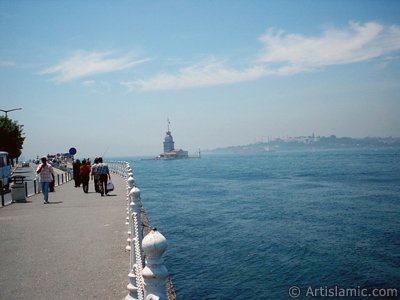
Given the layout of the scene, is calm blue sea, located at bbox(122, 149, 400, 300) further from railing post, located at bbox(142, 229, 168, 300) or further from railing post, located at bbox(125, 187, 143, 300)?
railing post, located at bbox(142, 229, 168, 300)

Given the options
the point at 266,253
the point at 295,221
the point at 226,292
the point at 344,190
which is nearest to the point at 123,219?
the point at 226,292

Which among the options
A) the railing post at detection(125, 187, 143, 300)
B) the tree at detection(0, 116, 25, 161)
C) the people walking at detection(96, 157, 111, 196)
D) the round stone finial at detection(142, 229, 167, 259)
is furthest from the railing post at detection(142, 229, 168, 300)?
the tree at detection(0, 116, 25, 161)

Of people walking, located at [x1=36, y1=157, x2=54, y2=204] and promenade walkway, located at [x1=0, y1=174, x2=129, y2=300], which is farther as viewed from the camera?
people walking, located at [x1=36, y1=157, x2=54, y2=204]

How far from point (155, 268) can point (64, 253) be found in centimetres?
540

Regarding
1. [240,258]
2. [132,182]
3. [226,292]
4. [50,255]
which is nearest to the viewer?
[50,255]

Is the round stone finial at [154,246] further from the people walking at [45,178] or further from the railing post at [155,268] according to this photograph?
the people walking at [45,178]

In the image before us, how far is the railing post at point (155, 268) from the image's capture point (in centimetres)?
278

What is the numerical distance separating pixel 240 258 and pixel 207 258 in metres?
1.46

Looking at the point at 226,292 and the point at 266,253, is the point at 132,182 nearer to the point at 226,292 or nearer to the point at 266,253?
the point at 226,292

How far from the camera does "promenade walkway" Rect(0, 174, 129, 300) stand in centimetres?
550

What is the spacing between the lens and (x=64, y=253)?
7.48 metres

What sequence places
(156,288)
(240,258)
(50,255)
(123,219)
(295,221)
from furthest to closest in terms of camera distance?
1. (295,221)
2. (240,258)
3. (123,219)
4. (50,255)
5. (156,288)

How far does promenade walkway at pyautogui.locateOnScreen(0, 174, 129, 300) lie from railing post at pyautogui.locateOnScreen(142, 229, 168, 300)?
2636 millimetres

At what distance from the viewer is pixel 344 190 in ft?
130
